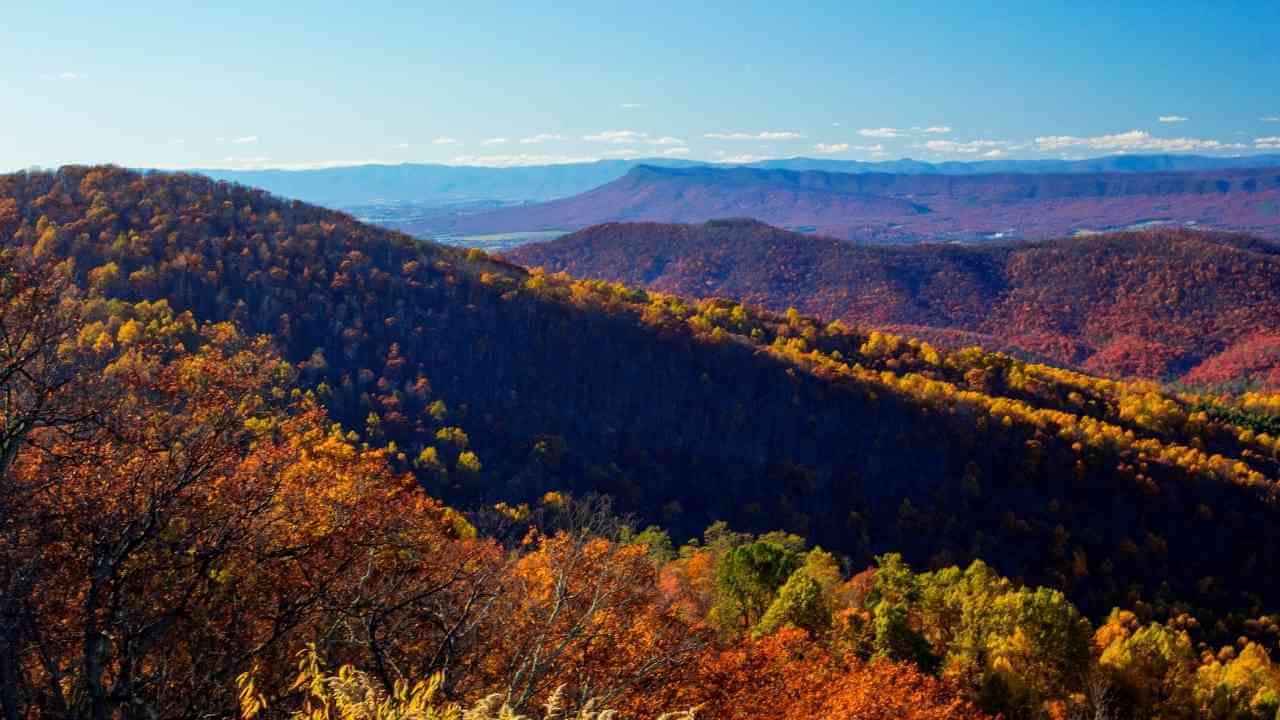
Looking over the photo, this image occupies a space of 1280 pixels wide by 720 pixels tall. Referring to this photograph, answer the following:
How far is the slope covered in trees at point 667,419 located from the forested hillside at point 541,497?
15.5 inches

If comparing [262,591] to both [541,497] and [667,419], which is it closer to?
[541,497]

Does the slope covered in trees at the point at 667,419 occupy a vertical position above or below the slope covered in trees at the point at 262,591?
below

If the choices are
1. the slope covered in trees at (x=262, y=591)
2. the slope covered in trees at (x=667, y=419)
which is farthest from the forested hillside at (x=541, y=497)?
the slope covered in trees at (x=667, y=419)

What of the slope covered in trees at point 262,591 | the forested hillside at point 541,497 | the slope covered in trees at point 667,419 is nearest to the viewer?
the slope covered in trees at point 262,591

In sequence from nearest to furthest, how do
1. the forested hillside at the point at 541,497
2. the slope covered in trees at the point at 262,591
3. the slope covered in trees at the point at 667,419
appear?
the slope covered in trees at the point at 262,591 < the forested hillside at the point at 541,497 < the slope covered in trees at the point at 667,419

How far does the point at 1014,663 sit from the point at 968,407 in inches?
2330

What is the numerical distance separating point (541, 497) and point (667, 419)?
68.3 feet

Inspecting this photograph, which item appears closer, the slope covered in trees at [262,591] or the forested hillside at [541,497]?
the slope covered in trees at [262,591]

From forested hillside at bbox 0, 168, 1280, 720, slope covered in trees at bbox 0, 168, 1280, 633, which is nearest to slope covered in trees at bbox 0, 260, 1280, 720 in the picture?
forested hillside at bbox 0, 168, 1280, 720

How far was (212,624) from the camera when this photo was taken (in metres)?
12.8

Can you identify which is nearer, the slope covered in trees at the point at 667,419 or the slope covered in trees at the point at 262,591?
the slope covered in trees at the point at 262,591

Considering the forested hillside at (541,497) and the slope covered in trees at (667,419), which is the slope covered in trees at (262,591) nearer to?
the forested hillside at (541,497)

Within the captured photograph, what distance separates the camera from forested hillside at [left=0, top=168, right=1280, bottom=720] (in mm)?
12977

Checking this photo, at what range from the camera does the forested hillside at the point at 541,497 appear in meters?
13.0
